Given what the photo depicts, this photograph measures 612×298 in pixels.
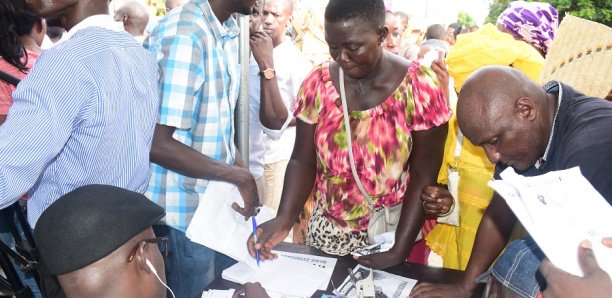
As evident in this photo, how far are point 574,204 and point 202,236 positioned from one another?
3.82 ft

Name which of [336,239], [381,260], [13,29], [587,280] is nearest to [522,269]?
[587,280]

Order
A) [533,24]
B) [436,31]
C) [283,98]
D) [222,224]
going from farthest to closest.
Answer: [436,31], [283,98], [533,24], [222,224]

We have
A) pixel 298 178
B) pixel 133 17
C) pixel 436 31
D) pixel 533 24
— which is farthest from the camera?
pixel 436 31

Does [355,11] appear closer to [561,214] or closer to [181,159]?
[181,159]

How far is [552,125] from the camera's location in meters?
1.49

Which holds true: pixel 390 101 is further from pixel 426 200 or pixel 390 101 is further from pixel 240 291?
pixel 240 291

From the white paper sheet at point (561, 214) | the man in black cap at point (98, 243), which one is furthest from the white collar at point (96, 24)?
the white paper sheet at point (561, 214)

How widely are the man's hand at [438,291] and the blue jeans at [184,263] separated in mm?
767

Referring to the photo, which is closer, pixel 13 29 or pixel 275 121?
pixel 13 29

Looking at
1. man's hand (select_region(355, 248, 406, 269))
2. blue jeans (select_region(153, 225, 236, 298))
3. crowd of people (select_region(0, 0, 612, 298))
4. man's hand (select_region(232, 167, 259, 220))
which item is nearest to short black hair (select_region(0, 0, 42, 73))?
crowd of people (select_region(0, 0, 612, 298))

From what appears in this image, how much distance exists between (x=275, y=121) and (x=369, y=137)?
1033 mm

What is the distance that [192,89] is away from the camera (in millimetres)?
1741

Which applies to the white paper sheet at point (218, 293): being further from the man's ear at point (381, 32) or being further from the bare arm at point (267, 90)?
the bare arm at point (267, 90)

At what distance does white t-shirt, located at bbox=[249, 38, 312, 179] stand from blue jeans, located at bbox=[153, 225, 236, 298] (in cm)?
110
